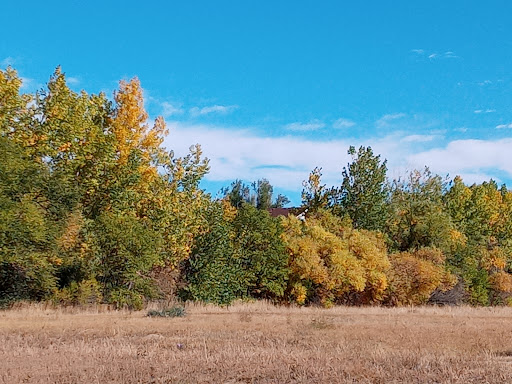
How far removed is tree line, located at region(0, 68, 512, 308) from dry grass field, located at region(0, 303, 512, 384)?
1104 cm

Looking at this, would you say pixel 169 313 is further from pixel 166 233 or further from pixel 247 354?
pixel 247 354

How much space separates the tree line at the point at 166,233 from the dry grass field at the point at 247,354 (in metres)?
11.0

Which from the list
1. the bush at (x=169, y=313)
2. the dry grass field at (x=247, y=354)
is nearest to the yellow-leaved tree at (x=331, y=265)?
the bush at (x=169, y=313)

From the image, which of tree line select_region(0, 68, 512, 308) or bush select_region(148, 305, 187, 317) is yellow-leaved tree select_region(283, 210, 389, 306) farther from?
bush select_region(148, 305, 187, 317)

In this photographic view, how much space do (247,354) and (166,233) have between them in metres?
28.1

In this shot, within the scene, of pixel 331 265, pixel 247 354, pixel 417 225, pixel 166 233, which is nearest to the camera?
pixel 247 354

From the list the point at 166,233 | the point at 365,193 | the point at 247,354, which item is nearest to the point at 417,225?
the point at 365,193

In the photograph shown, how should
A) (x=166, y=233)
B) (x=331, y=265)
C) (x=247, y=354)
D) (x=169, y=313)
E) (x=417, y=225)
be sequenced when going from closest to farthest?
(x=247, y=354)
(x=169, y=313)
(x=166, y=233)
(x=331, y=265)
(x=417, y=225)

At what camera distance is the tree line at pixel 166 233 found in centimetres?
3375

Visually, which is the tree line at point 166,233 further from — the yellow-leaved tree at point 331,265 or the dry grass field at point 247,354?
the dry grass field at point 247,354

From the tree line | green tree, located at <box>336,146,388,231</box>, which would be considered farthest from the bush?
green tree, located at <box>336,146,388,231</box>

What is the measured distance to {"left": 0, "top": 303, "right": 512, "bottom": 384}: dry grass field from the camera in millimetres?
11852

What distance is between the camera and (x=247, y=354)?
14.4 m

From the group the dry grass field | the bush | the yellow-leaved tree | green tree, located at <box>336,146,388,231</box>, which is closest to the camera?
the dry grass field
